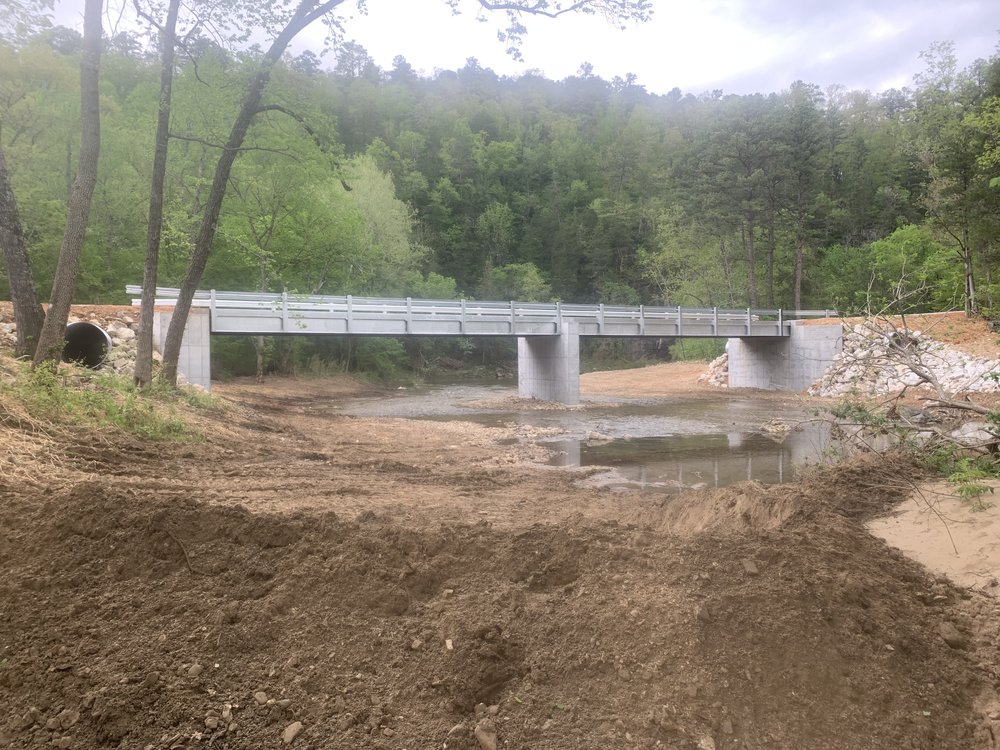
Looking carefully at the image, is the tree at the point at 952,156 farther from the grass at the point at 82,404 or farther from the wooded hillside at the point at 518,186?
the grass at the point at 82,404

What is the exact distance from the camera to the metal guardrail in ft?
78.9

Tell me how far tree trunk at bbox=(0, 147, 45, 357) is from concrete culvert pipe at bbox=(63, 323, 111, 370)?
744 cm

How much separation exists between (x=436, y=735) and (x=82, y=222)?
1103 cm

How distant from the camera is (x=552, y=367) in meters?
32.3

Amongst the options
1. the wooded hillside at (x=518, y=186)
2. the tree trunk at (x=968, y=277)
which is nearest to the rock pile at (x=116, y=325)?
the wooded hillside at (x=518, y=186)

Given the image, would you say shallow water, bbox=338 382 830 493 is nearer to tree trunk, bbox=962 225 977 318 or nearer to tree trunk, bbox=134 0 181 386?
tree trunk, bbox=134 0 181 386

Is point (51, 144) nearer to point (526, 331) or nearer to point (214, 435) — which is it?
point (526, 331)

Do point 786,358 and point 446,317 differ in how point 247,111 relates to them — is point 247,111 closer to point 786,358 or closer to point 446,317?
point 446,317

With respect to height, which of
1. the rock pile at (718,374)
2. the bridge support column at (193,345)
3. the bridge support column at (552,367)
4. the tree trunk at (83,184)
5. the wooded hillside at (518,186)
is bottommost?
the rock pile at (718,374)

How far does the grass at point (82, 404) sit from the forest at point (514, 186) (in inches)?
216

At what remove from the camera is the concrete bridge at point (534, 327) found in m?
23.7

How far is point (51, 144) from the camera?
30.2m

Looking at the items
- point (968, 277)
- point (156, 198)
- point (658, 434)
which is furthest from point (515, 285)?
point (156, 198)

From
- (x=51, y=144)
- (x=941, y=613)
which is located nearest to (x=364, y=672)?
(x=941, y=613)
